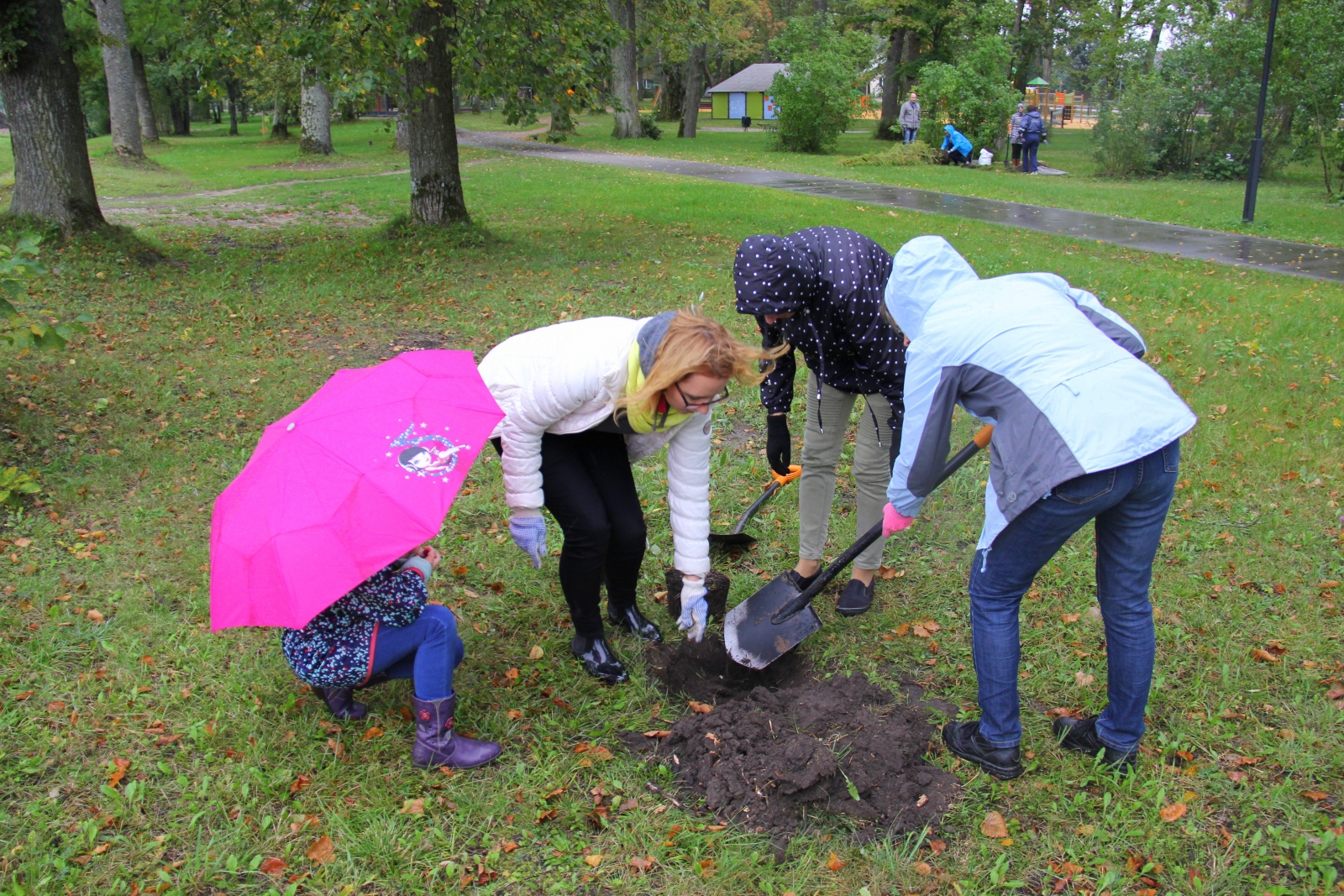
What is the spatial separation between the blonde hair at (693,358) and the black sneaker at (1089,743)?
1.68 m

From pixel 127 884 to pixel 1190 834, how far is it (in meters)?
3.16

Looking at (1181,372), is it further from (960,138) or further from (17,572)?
(960,138)

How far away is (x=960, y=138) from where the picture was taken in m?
22.7

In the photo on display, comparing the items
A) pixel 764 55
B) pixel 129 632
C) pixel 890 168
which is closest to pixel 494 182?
pixel 890 168

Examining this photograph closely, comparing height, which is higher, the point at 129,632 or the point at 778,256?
the point at 778,256

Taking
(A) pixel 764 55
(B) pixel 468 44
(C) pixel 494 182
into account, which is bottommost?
(C) pixel 494 182

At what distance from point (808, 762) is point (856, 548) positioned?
30.9 inches

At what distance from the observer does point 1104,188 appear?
18500 millimetres

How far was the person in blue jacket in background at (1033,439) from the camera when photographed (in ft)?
7.89

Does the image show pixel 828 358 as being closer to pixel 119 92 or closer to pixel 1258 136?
pixel 1258 136

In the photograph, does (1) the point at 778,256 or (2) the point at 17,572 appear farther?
(2) the point at 17,572

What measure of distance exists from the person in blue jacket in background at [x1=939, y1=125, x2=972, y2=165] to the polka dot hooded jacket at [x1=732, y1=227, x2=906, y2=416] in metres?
21.3

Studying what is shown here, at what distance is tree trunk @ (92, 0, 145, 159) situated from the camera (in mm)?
20531

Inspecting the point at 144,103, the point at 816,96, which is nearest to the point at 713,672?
the point at 816,96
